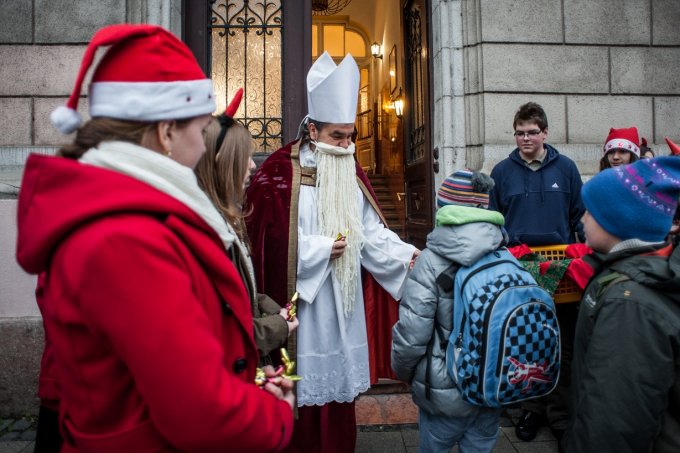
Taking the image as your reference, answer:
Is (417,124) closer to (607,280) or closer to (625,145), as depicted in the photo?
(625,145)

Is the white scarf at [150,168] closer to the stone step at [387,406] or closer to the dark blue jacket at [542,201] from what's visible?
the dark blue jacket at [542,201]

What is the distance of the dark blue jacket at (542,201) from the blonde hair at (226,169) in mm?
2356

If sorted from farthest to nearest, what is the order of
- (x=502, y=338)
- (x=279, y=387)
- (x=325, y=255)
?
(x=325, y=255) → (x=502, y=338) → (x=279, y=387)

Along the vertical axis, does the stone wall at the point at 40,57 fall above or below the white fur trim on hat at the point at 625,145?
above

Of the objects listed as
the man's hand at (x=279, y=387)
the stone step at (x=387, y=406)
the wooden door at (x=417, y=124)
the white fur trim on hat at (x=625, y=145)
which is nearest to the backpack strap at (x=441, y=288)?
the man's hand at (x=279, y=387)

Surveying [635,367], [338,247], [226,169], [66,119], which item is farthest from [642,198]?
[66,119]

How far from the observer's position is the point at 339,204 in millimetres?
3041

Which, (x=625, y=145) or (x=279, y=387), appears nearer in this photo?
(x=279, y=387)

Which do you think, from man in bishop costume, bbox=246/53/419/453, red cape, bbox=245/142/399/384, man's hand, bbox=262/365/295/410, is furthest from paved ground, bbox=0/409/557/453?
man's hand, bbox=262/365/295/410

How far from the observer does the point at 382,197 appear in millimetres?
10828

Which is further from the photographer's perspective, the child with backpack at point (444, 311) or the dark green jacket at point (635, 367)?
the child with backpack at point (444, 311)

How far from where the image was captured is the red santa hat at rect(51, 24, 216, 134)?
1136 mm

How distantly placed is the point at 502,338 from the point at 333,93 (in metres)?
1.68

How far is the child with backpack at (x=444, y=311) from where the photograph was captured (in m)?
2.25
